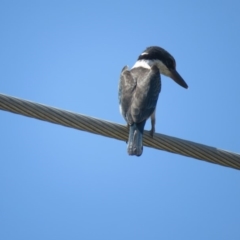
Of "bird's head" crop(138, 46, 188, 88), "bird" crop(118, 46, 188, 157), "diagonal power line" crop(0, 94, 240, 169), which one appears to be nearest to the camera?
"diagonal power line" crop(0, 94, 240, 169)

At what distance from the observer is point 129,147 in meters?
6.03

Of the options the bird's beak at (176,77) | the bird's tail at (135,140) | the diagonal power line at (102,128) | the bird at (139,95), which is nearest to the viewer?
the diagonal power line at (102,128)

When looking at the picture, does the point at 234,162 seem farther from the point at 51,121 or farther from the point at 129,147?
the point at 51,121

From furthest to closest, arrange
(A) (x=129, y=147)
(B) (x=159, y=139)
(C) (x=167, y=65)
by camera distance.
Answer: (C) (x=167, y=65)
(A) (x=129, y=147)
(B) (x=159, y=139)

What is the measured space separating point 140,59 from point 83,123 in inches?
132

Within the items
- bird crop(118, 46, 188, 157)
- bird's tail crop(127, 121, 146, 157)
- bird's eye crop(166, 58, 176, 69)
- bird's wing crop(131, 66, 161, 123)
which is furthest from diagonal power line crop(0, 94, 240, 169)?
bird's eye crop(166, 58, 176, 69)

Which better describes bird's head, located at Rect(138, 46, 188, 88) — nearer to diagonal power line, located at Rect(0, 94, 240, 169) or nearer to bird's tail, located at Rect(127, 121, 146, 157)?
bird's tail, located at Rect(127, 121, 146, 157)

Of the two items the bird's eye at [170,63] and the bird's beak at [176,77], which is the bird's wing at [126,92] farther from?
the bird's beak at [176,77]

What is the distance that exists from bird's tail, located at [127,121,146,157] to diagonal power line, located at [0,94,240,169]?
1.65 ft

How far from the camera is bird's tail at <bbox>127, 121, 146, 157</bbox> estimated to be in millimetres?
6020

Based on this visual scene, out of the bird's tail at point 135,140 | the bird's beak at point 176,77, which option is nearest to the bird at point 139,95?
the bird's tail at point 135,140

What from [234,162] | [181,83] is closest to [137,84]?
[181,83]

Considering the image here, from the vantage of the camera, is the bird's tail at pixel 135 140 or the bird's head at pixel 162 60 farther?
the bird's head at pixel 162 60

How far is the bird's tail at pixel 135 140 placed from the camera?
6.02 m
